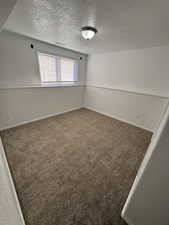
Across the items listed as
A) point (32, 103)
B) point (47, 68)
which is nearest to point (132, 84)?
point (47, 68)

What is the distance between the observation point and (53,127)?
2.66 metres

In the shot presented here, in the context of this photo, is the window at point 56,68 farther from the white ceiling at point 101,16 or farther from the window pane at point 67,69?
the white ceiling at point 101,16

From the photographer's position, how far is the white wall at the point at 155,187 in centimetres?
59

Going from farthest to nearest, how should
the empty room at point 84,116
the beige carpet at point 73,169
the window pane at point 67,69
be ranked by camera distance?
the window pane at point 67,69 → the beige carpet at point 73,169 → the empty room at point 84,116

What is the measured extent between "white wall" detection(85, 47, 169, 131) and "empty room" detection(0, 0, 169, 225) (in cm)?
3

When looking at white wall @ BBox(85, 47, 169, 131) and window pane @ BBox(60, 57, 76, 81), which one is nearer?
white wall @ BBox(85, 47, 169, 131)

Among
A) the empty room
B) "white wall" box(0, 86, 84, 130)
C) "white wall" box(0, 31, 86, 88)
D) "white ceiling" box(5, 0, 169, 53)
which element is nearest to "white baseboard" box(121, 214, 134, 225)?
the empty room

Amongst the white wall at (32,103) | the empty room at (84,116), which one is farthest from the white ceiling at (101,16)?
the white wall at (32,103)

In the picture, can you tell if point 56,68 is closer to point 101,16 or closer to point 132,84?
point 101,16

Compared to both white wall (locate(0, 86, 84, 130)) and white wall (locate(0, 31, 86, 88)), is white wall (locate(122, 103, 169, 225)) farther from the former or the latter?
white wall (locate(0, 31, 86, 88))

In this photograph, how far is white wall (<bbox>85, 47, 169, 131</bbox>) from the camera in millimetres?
2395

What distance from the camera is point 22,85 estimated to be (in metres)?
2.54

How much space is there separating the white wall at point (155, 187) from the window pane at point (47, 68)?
3.27 metres

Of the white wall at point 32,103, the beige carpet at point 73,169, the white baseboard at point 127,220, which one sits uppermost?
the white wall at point 32,103
